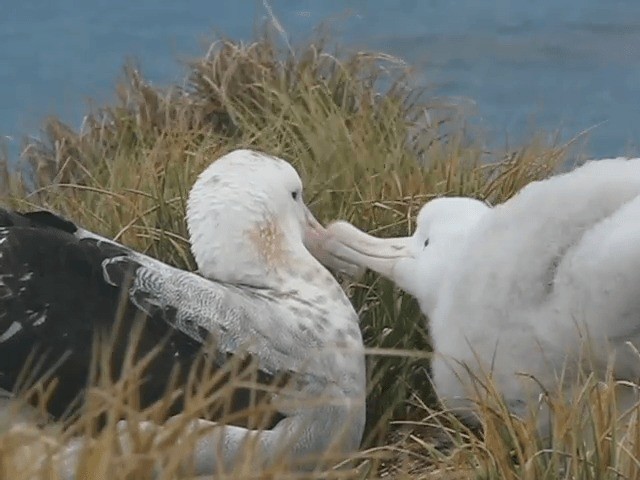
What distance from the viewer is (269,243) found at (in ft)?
10.7

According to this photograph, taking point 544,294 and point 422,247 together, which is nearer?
point 544,294

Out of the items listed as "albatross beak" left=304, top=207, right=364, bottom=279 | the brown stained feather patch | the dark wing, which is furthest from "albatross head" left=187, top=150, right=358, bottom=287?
the dark wing

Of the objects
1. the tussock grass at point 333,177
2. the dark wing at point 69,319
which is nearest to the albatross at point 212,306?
the dark wing at point 69,319

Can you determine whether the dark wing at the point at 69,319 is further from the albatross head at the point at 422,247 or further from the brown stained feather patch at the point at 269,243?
the albatross head at the point at 422,247

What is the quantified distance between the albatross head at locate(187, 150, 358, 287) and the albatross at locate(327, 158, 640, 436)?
347mm

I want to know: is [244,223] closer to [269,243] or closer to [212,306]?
[269,243]

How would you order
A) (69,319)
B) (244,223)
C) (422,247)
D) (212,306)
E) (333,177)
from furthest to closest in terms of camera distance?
(333,177), (422,247), (244,223), (212,306), (69,319)

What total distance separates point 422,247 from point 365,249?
0.14 metres

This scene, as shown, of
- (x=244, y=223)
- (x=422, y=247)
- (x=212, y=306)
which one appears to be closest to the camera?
(x=212, y=306)

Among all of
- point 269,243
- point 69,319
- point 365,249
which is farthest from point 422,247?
point 69,319

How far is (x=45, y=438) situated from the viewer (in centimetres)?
204

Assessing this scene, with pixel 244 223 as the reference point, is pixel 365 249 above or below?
below

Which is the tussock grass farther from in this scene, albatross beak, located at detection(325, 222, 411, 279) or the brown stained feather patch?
the brown stained feather patch

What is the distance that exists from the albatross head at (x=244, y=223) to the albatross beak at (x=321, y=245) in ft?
0.52
